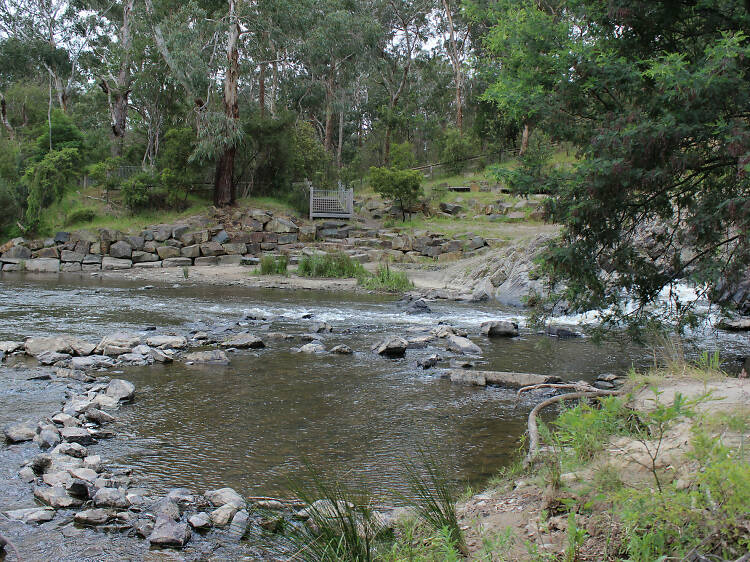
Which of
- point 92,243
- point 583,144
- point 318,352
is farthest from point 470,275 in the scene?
point 92,243

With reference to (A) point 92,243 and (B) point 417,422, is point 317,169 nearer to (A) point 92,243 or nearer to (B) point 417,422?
(A) point 92,243

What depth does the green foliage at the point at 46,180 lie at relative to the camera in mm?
27953

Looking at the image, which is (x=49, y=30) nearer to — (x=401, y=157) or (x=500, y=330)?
(x=401, y=157)

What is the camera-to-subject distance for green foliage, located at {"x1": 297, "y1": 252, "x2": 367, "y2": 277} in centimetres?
2280

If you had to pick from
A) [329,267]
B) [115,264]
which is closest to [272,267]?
[329,267]

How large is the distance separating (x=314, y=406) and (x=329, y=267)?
15884 millimetres

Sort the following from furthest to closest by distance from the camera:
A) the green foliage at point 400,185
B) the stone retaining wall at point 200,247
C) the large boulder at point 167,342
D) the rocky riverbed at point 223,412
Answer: the green foliage at point 400,185, the stone retaining wall at point 200,247, the large boulder at point 167,342, the rocky riverbed at point 223,412

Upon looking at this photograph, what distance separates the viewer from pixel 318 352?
10.3 metres

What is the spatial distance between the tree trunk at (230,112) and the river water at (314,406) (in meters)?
17.6

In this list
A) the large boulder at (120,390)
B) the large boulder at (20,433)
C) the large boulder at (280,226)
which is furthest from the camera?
→ the large boulder at (280,226)

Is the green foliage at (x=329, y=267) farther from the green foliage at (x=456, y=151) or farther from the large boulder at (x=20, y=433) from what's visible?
the green foliage at (x=456, y=151)

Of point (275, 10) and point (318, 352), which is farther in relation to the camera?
point (275, 10)

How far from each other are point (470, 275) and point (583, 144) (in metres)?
14.3

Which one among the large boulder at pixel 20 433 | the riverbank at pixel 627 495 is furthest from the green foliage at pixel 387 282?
the riverbank at pixel 627 495
